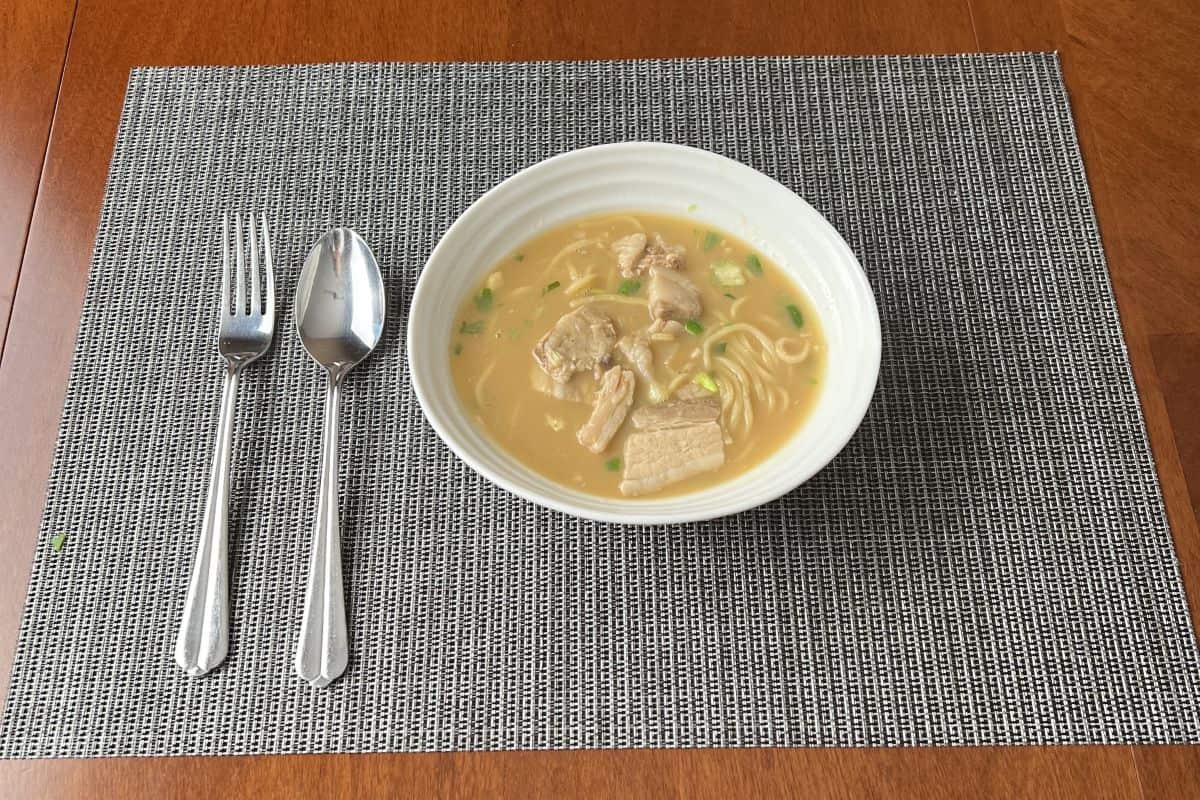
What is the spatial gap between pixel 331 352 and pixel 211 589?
525 mm

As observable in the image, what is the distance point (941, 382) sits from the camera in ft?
6.35

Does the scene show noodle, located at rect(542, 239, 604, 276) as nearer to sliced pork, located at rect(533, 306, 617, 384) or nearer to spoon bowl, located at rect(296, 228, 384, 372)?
sliced pork, located at rect(533, 306, 617, 384)

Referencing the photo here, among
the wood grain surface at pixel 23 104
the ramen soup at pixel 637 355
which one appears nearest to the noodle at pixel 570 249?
the ramen soup at pixel 637 355

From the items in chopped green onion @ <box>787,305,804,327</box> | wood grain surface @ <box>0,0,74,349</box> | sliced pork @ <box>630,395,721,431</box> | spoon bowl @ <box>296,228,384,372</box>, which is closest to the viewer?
sliced pork @ <box>630,395,721,431</box>

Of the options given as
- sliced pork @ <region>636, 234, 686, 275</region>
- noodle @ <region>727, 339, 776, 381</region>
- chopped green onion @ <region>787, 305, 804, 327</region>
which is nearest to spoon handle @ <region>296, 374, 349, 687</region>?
sliced pork @ <region>636, 234, 686, 275</region>

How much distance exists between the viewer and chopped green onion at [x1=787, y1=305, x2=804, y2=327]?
71.7 inches

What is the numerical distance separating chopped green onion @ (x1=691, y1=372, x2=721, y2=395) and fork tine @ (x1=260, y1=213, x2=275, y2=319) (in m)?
0.92

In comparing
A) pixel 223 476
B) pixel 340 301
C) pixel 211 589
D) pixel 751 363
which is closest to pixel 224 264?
pixel 340 301

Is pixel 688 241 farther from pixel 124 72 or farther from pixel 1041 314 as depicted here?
pixel 124 72

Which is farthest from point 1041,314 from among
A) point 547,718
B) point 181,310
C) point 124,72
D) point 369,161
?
point 124,72

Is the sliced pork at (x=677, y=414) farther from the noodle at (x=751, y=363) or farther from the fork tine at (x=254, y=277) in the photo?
the fork tine at (x=254, y=277)

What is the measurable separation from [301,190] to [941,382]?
4.93 feet

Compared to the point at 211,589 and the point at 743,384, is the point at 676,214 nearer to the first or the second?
the point at 743,384

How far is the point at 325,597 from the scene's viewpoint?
1.72m
